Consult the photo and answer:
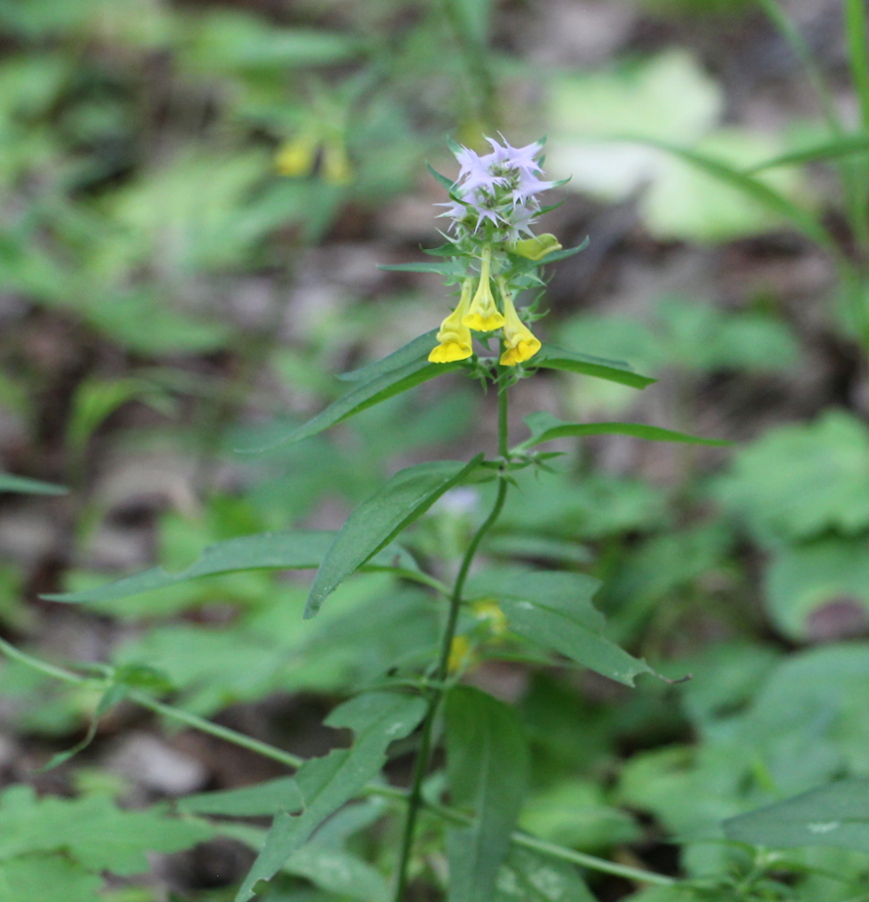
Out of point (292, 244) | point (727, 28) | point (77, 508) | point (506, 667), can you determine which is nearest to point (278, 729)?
point (506, 667)

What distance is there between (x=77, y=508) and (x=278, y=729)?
126 centimetres

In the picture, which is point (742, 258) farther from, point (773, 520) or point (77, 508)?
point (77, 508)

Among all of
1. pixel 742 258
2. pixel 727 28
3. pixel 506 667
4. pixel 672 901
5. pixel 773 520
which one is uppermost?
pixel 727 28

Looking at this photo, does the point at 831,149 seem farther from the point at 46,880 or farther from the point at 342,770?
the point at 46,880

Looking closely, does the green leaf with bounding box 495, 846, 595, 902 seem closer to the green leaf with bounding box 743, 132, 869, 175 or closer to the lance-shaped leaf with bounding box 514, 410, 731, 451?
the lance-shaped leaf with bounding box 514, 410, 731, 451

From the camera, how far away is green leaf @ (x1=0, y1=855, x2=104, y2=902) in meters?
1.05

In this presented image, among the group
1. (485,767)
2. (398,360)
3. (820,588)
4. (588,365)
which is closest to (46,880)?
(485,767)

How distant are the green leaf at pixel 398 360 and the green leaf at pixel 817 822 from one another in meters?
0.61

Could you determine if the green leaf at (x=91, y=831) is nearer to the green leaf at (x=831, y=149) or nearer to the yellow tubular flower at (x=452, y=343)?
the yellow tubular flower at (x=452, y=343)

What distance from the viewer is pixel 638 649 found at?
7.60ft

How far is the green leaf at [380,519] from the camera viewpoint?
31.5 inches

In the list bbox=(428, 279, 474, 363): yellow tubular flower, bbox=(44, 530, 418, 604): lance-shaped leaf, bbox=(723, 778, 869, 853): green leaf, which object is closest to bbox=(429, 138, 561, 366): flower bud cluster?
bbox=(428, 279, 474, 363): yellow tubular flower

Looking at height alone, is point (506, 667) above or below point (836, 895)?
above

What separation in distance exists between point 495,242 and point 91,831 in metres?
0.91
